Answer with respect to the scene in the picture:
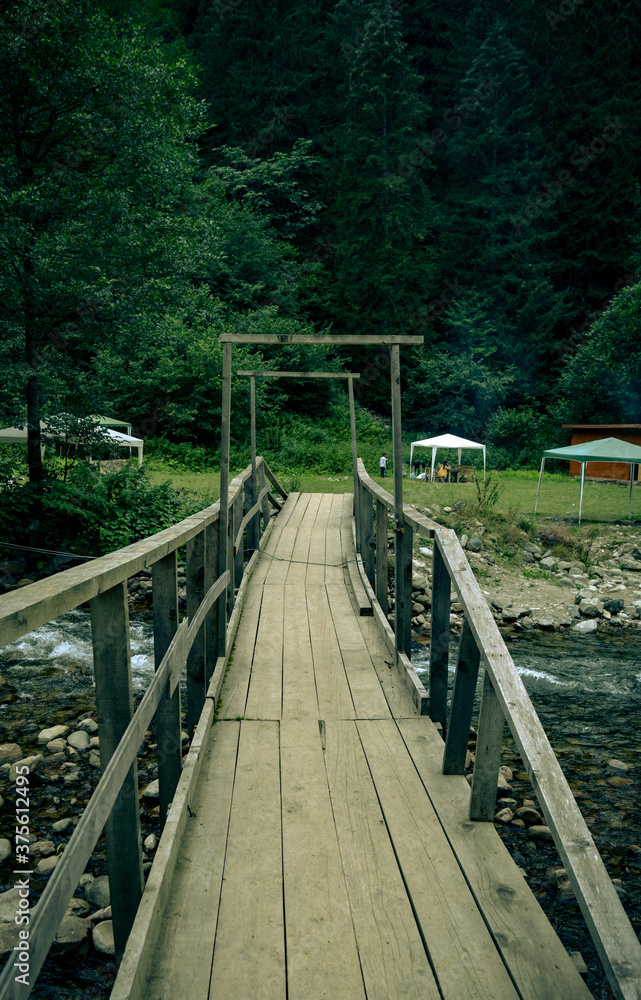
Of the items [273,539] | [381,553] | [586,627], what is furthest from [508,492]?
[381,553]

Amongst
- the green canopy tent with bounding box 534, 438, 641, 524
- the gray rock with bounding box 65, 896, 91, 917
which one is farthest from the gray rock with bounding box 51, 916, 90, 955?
the green canopy tent with bounding box 534, 438, 641, 524

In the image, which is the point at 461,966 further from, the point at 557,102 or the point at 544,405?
the point at 557,102

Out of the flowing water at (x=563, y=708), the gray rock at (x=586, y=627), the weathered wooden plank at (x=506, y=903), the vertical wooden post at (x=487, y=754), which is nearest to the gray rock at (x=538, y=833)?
the flowing water at (x=563, y=708)

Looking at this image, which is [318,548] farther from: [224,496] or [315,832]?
[315,832]

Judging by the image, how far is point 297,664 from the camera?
429 cm

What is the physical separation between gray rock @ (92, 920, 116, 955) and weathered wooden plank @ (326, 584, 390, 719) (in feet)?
4.82

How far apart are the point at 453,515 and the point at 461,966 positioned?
11.9 meters

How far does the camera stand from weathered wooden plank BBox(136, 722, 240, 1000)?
1666 millimetres

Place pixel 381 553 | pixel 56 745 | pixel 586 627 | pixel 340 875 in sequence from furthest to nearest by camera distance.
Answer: pixel 586 627
pixel 381 553
pixel 56 745
pixel 340 875

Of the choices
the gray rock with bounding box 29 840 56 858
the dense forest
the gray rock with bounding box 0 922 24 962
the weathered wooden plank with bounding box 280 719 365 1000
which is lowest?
the gray rock with bounding box 29 840 56 858

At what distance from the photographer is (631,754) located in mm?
5531

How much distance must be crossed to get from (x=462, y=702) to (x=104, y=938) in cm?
195

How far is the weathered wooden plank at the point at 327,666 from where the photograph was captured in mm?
3543

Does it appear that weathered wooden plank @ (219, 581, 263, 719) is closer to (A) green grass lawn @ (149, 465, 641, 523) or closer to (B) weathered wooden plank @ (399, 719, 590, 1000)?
(B) weathered wooden plank @ (399, 719, 590, 1000)
